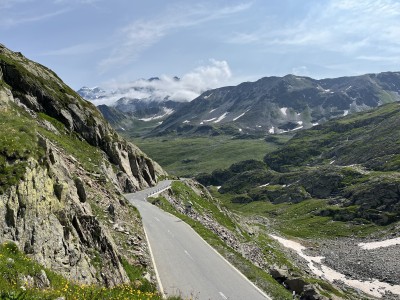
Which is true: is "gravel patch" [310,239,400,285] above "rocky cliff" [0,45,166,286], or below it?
below

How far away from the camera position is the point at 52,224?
821 inches

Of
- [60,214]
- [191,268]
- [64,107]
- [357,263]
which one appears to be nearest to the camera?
[60,214]

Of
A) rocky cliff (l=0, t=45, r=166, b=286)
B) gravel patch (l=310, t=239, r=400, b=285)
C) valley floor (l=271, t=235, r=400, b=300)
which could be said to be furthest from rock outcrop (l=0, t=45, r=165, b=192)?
gravel patch (l=310, t=239, r=400, b=285)

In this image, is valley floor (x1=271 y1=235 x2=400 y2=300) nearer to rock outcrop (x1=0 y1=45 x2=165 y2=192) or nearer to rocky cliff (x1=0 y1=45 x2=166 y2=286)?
rock outcrop (x1=0 y1=45 x2=165 y2=192)

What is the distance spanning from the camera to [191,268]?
31.4 meters

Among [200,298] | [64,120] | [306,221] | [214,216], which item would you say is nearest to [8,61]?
[64,120]

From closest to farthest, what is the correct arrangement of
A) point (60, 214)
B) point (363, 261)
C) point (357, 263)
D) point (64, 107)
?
point (60, 214) → point (64, 107) → point (357, 263) → point (363, 261)

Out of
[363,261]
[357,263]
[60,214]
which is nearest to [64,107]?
[60,214]

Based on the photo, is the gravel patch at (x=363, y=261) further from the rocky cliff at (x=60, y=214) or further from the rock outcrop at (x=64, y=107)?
the rocky cliff at (x=60, y=214)

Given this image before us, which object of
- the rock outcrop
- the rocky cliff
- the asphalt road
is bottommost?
the asphalt road

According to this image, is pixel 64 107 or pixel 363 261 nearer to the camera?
pixel 64 107

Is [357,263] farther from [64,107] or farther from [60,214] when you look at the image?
[60,214]

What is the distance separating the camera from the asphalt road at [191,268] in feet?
86.7

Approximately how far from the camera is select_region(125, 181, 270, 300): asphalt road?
86.7ft
